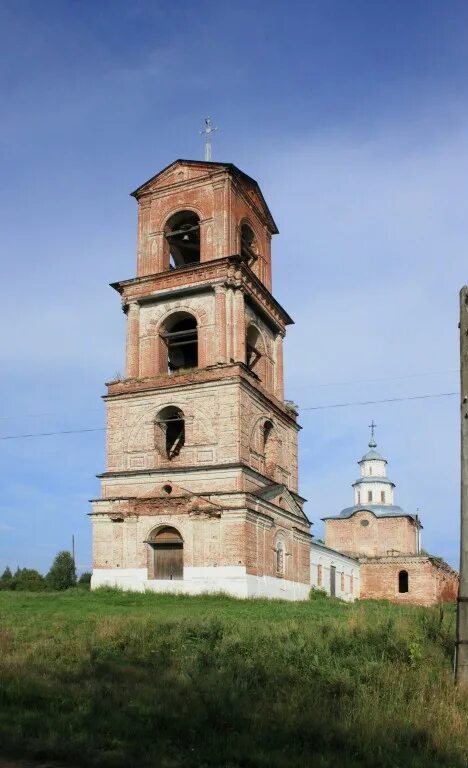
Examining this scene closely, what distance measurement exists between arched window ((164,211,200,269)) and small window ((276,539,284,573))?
1168 cm

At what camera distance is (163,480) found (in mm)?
28438

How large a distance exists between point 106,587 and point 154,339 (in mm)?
9607

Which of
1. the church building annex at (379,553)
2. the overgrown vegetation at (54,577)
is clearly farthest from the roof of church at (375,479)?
the overgrown vegetation at (54,577)

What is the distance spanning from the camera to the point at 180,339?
32.6 meters

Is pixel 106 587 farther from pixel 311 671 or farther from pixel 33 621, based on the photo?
pixel 311 671

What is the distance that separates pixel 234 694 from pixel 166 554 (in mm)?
19565

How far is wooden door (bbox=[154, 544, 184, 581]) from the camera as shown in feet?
90.8

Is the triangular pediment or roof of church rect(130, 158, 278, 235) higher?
roof of church rect(130, 158, 278, 235)

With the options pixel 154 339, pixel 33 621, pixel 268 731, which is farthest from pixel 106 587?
pixel 268 731

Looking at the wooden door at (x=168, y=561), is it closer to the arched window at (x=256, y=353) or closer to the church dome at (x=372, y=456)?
the arched window at (x=256, y=353)

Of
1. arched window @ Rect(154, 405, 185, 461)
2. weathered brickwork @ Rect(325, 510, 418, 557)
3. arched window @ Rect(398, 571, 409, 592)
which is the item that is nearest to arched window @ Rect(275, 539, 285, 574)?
arched window @ Rect(154, 405, 185, 461)

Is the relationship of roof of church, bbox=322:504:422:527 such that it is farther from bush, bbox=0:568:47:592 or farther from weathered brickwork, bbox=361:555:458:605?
bush, bbox=0:568:47:592

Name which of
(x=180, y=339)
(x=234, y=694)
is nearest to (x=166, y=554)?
(x=180, y=339)

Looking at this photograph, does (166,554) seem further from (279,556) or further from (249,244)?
(249,244)
